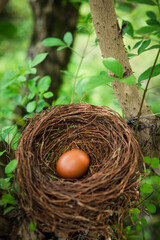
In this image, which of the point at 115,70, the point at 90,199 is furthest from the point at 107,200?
the point at 115,70

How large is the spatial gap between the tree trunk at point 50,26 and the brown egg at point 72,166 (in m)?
1.11

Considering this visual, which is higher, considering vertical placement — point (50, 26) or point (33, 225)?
point (50, 26)

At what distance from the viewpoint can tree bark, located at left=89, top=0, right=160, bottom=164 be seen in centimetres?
82

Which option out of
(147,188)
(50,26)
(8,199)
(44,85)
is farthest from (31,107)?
(50,26)

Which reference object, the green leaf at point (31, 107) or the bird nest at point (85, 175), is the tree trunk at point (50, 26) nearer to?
the green leaf at point (31, 107)

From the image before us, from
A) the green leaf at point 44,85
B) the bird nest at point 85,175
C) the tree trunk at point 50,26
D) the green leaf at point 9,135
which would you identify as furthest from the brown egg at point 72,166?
the tree trunk at point 50,26

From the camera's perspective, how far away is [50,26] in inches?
74.5

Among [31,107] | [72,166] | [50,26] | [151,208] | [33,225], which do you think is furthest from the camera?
[50,26]

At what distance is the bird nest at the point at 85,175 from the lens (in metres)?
0.67

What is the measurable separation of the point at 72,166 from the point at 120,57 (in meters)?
0.47

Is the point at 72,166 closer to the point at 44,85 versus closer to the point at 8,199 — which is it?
the point at 8,199

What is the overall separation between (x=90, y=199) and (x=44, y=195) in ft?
0.48

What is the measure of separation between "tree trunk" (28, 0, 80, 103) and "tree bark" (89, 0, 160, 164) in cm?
110

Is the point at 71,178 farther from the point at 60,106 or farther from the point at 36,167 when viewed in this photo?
the point at 60,106
